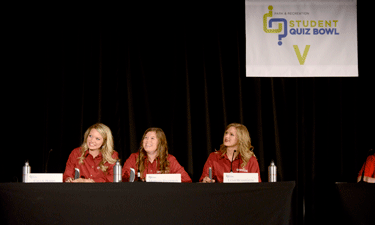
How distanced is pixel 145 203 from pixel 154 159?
4.16 feet

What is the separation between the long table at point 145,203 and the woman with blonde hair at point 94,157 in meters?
1.11

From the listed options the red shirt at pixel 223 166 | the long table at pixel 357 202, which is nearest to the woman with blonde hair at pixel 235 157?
the red shirt at pixel 223 166

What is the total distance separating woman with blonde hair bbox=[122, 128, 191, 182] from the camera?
10.7 feet

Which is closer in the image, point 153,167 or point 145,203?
point 145,203

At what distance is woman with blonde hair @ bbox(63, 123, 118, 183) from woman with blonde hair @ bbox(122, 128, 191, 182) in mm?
179

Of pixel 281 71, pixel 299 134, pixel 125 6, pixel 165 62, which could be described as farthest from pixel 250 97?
pixel 125 6

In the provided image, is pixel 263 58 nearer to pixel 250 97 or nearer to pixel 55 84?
pixel 250 97

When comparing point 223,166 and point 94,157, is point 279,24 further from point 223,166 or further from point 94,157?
point 94,157

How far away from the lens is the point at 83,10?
396 cm

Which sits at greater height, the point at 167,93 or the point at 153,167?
the point at 167,93

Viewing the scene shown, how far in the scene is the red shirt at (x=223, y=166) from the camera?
11.0 ft

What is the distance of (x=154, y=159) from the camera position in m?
3.38

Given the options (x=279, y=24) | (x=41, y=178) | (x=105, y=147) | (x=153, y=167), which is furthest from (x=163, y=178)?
(x=279, y=24)

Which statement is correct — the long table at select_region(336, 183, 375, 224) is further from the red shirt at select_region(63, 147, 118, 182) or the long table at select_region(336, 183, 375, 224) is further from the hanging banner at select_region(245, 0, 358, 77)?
the red shirt at select_region(63, 147, 118, 182)
